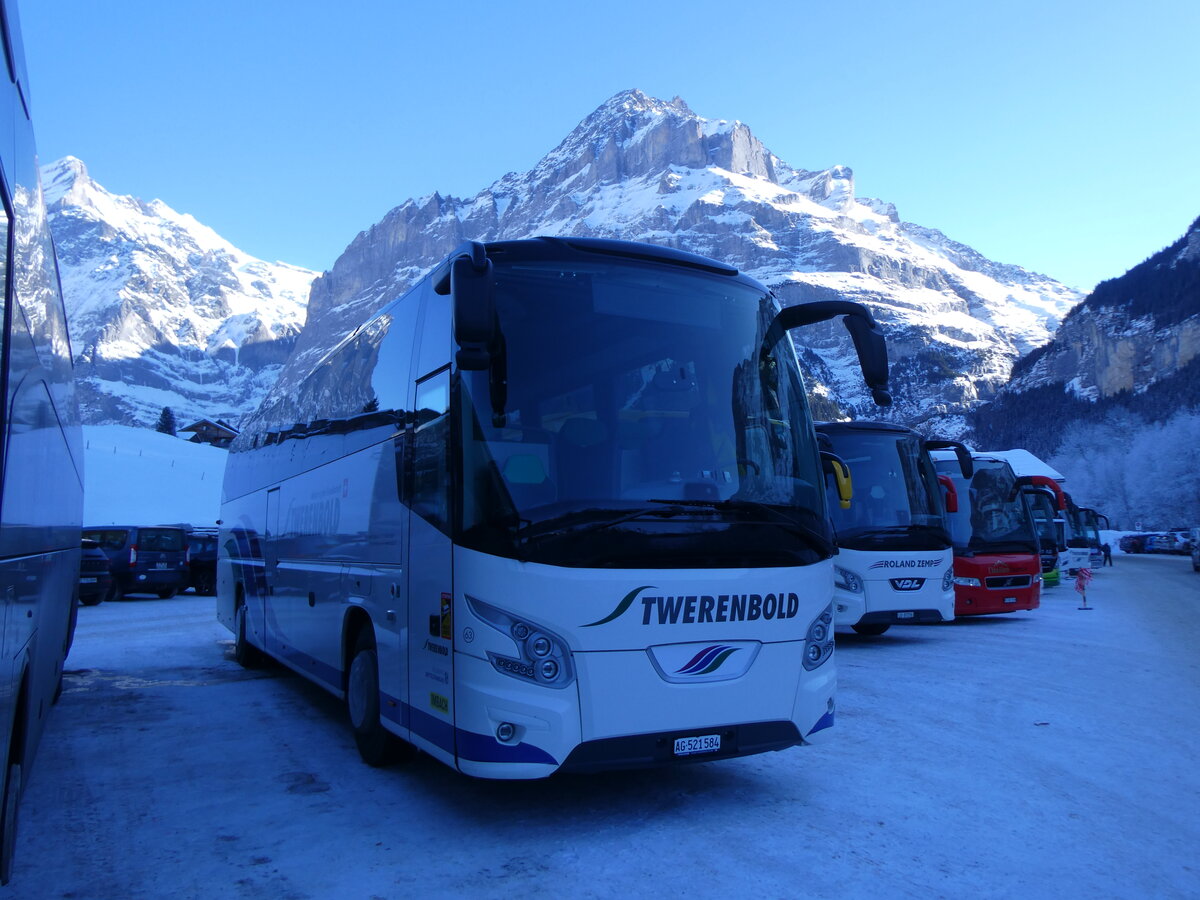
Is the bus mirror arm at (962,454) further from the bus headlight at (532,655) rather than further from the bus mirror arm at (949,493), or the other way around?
the bus headlight at (532,655)

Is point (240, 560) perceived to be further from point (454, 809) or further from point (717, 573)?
point (717, 573)

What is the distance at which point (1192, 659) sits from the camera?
399 inches

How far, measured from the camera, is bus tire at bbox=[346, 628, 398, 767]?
5.64 meters

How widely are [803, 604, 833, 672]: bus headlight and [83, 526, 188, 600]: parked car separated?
19.5 meters

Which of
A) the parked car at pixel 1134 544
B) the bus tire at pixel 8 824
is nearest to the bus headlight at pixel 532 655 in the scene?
the bus tire at pixel 8 824

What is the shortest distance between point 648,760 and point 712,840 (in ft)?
1.46

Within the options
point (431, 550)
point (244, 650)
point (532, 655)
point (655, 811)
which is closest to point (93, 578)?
point (244, 650)

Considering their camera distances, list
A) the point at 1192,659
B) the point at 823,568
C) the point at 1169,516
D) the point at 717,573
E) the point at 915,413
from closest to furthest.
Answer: the point at 717,573, the point at 823,568, the point at 1192,659, the point at 1169,516, the point at 915,413

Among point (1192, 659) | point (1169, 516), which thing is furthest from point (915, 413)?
point (1192, 659)

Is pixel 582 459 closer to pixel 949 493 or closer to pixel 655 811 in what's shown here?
pixel 655 811

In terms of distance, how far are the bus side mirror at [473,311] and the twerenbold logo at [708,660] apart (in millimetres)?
1704

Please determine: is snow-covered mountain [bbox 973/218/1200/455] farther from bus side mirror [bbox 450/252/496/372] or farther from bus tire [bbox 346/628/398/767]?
bus side mirror [bbox 450/252/496/372]

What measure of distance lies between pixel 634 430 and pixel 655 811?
1.91m

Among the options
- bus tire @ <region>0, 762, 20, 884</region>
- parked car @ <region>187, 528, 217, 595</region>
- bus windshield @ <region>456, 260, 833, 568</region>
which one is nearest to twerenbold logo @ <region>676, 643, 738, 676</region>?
bus windshield @ <region>456, 260, 833, 568</region>
